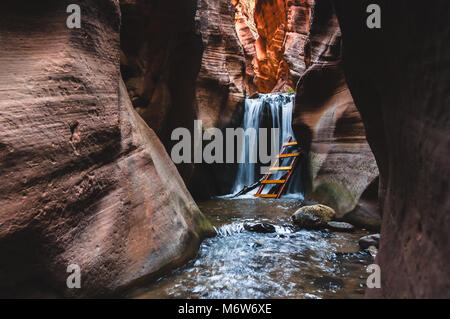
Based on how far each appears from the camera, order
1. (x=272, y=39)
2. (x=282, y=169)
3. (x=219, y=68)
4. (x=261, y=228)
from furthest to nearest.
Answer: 1. (x=272, y=39)
2. (x=219, y=68)
3. (x=282, y=169)
4. (x=261, y=228)

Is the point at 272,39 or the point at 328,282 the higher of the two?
the point at 272,39

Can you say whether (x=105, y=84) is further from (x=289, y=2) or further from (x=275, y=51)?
(x=275, y=51)

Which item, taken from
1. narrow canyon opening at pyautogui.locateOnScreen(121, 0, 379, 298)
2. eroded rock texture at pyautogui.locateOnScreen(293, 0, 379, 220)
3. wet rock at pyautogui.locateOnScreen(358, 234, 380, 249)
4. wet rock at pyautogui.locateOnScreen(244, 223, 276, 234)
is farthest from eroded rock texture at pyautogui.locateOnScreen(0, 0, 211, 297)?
eroded rock texture at pyautogui.locateOnScreen(293, 0, 379, 220)

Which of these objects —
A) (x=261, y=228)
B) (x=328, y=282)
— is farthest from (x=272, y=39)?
(x=328, y=282)

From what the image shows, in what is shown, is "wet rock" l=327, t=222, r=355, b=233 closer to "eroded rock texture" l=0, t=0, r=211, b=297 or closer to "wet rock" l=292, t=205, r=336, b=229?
"wet rock" l=292, t=205, r=336, b=229

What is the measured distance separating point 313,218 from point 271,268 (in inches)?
97.4

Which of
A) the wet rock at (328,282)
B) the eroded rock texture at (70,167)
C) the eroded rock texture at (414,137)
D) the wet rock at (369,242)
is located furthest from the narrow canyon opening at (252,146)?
the eroded rock texture at (414,137)

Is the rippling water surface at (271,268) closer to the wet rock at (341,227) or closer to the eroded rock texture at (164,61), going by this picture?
the wet rock at (341,227)

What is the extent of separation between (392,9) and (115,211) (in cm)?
317

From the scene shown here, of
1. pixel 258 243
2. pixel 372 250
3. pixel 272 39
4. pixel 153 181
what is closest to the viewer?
pixel 153 181

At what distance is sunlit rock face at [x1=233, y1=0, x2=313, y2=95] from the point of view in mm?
22547

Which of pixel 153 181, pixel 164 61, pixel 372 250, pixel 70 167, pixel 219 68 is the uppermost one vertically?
pixel 219 68

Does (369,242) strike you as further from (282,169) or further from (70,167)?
(282,169)

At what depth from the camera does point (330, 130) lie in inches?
313
